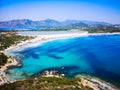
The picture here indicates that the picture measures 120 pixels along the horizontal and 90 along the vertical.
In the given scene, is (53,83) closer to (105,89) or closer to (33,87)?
(33,87)

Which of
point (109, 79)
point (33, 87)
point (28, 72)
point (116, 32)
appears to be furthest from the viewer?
point (116, 32)

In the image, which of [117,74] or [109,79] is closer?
[109,79]

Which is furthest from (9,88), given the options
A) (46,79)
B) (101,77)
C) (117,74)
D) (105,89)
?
(117,74)

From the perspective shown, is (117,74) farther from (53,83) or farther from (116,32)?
(116,32)

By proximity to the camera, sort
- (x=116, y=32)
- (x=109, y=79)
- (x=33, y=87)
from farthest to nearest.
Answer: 1. (x=116, y=32)
2. (x=109, y=79)
3. (x=33, y=87)

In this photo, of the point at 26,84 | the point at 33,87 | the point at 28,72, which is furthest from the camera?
the point at 28,72

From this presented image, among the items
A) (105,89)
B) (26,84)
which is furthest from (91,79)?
(26,84)

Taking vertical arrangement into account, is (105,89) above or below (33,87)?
below

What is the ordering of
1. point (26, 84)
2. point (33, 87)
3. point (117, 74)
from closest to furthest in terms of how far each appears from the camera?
point (33, 87) < point (26, 84) < point (117, 74)

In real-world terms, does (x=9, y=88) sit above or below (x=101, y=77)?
above
